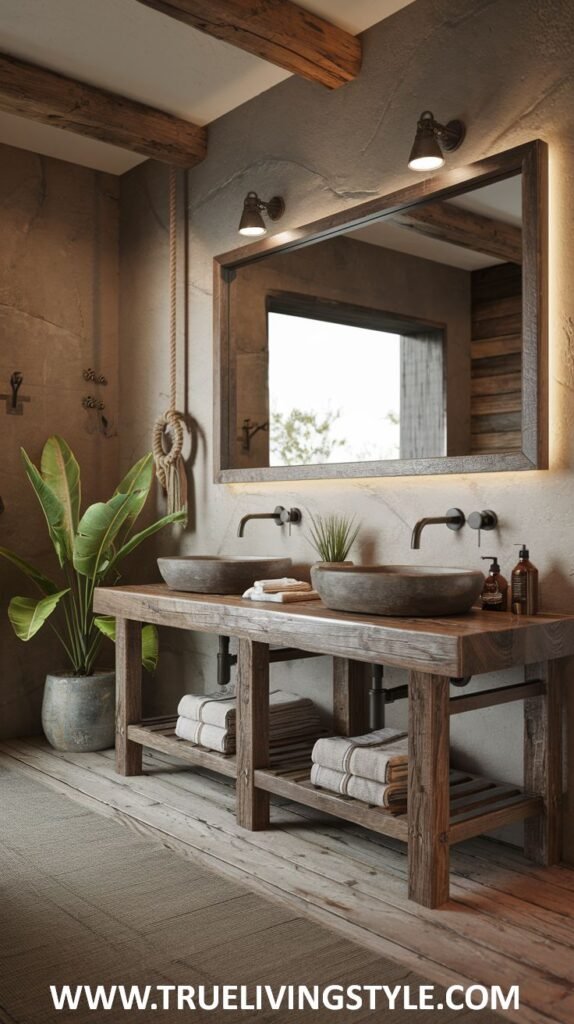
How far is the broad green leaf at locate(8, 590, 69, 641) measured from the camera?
130 inches

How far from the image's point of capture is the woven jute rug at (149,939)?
1.69 metres

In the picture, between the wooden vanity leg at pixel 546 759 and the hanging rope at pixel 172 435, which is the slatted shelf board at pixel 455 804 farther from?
the hanging rope at pixel 172 435

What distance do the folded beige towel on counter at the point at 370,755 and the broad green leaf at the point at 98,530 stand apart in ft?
4.30

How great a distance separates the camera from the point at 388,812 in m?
2.26

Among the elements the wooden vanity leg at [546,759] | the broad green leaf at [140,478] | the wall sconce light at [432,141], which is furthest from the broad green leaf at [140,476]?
the wooden vanity leg at [546,759]

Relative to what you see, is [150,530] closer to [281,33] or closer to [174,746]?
[174,746]

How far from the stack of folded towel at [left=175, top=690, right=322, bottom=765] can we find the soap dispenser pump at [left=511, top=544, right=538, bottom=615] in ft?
2.96

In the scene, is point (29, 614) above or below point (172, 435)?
below

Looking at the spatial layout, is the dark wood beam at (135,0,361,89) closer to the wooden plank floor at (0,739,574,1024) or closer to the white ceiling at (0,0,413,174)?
the white ceiling at (0,0,413,174)

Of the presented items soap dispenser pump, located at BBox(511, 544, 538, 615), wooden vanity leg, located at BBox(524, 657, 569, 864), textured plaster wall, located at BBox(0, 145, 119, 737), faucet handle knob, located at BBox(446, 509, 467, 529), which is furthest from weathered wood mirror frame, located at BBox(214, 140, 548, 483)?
textured plaster wall, located at BBox(0, 145, 119, 737)

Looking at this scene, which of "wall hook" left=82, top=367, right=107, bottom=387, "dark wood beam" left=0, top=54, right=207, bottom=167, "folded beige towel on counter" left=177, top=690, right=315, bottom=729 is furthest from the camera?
"wall hook" left=82, top=367, right=107, bottom=387

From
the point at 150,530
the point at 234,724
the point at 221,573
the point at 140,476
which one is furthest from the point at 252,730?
the point at 140,476

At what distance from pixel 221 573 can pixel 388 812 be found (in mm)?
1005

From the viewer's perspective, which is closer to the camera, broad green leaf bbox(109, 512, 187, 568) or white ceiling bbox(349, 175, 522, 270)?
white ceiling bbox(349, 175, 522, 270)
